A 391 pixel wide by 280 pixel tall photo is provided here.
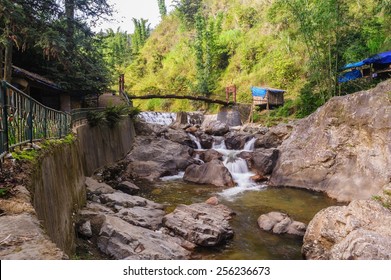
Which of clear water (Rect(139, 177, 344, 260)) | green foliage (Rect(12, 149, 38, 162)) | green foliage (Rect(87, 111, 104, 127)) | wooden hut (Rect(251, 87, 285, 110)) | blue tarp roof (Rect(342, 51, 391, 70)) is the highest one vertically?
blue tarp roof (Rect(342, 51, 391, 70))

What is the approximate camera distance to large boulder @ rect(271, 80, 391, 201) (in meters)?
13.1

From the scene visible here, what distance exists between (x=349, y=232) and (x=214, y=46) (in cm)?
4471

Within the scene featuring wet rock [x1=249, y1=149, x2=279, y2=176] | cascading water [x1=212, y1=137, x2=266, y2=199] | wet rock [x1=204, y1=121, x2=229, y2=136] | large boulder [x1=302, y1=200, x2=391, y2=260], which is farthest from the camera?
wet rock [x1=204, y1=121, x2=229, y2=136]

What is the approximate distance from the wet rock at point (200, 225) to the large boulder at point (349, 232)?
7.60 ft

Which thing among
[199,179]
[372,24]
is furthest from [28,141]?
[372,24]

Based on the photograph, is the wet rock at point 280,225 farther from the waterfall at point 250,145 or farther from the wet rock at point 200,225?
the waterfall at point 250,145

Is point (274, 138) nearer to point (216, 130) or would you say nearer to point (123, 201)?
point (216, 130)

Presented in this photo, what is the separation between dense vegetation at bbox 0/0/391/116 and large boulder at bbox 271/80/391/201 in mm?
8783

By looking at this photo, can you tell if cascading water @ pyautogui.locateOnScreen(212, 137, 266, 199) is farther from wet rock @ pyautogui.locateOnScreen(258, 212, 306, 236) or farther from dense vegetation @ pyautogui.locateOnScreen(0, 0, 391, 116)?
dense vegetation @ pyautogui.locateOnScreen(0, 0, 391, 116)

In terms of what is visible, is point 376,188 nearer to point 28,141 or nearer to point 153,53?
point 28,141

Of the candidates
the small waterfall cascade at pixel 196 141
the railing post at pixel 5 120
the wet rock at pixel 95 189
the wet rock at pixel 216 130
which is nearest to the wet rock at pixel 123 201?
the wet rock at pixel 95 189

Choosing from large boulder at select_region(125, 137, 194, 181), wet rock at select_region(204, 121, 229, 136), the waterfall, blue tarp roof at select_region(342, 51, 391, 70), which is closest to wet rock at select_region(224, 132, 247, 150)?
the waterfall

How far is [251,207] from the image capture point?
1252 cm

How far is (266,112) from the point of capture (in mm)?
34031
